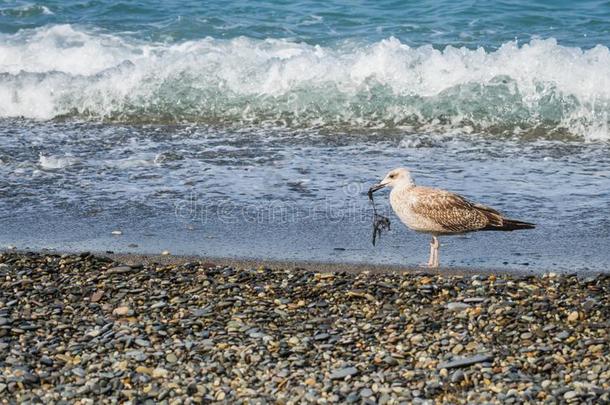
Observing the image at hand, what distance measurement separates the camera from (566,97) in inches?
510

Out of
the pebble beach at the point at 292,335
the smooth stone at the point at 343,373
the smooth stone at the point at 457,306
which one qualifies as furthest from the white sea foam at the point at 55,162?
the smooth stone at the point at 343,373

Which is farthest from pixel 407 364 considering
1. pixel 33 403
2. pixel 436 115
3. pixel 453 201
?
pixel 436 115

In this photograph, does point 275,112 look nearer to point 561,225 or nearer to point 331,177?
point 331,177

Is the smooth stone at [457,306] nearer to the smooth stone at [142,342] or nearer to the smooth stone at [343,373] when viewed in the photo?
the smooth stone at [343,373]

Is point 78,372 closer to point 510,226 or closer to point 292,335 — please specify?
point 292,335

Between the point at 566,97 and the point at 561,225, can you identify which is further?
the point at 566,97

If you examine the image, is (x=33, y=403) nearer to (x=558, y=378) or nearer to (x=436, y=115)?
(x=558, y=378)

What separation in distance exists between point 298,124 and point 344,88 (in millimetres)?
1303

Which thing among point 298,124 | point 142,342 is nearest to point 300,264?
point 142,342

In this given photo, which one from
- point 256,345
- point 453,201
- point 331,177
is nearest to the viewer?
point 256,345

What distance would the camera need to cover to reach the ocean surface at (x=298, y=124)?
8406 mm

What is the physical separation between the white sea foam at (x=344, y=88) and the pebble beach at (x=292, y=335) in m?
5.64

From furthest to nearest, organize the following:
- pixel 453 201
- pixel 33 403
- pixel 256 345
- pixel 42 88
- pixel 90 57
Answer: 1. pixel 90 57
2. pixel 42 88
3. pixel 453 201
4. pixel 256 345
5. pixel 33 403

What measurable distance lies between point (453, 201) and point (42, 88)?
7.40m
